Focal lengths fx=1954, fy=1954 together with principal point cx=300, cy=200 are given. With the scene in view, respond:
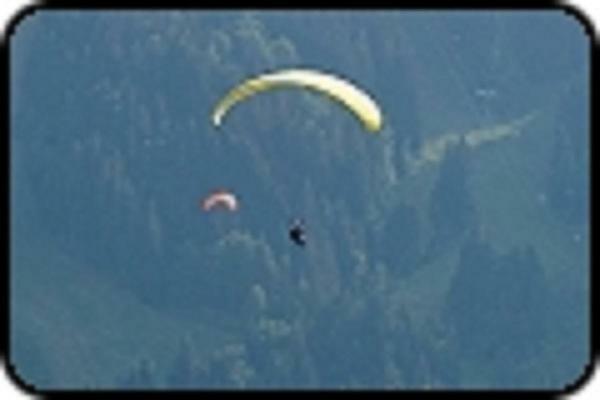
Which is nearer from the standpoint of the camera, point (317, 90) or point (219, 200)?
point (317, 90)

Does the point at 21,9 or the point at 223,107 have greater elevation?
the point at 21,9

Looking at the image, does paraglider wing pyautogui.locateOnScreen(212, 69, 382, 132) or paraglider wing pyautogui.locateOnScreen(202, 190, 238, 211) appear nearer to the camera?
paraglider wing pyautogui.locateOnScreen(212, 69, 382, 132)

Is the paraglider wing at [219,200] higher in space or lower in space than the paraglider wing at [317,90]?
lower

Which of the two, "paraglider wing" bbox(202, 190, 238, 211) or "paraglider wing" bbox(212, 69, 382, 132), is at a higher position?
"paraglider wing" bbox(212, 69, 382, 132)

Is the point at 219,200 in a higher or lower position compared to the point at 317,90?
lower

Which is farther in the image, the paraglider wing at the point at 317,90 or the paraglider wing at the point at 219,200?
the paraglider wing at the point at 219,200
